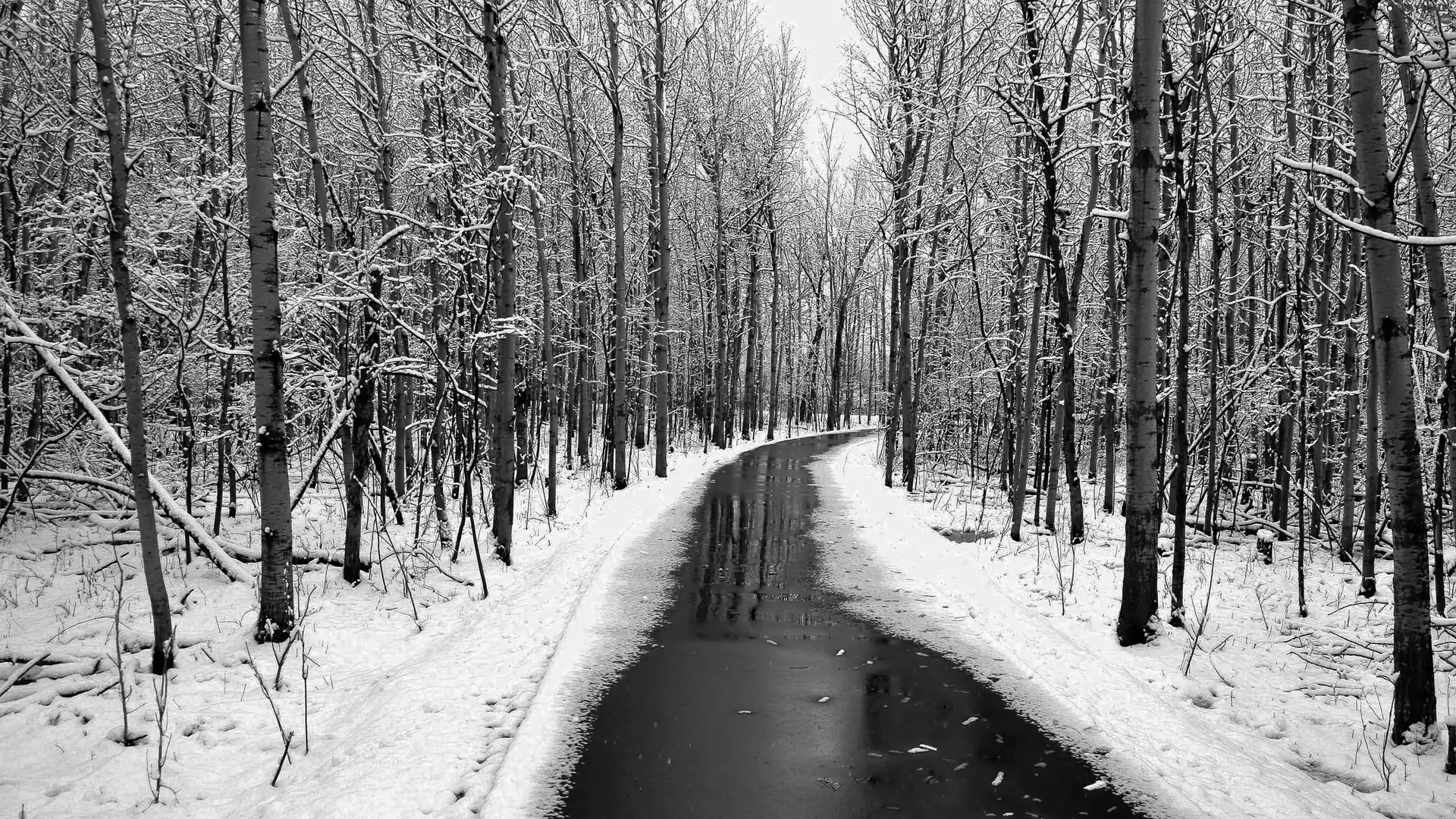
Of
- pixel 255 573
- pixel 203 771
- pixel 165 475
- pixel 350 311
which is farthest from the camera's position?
pixel 165 475

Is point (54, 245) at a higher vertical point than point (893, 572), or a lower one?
higher

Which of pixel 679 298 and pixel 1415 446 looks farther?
pixel 679 298

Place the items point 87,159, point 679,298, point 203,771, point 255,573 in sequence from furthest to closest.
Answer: point 679,298
point 87,159
point 255,573
point 203,771

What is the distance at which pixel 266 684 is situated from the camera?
5.39 meters

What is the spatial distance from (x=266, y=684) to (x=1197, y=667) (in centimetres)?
753

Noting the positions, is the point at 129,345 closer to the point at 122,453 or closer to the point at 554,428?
the point at 122,453

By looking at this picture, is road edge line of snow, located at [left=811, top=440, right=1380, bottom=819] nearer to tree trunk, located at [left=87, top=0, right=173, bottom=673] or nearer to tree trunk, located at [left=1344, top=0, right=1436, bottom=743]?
tree trunk, located at [left=1344, top=0, right=1436, bottom=743]

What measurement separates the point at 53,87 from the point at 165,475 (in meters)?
5.90

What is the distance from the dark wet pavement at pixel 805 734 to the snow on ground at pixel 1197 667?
473mm

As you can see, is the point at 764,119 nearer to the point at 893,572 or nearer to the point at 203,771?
the point at 893,572

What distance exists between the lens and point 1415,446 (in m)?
4.29

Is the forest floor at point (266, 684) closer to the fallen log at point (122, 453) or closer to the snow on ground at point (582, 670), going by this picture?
the snow on ground at point (582, 670)

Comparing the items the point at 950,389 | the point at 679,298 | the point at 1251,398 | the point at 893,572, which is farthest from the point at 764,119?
the point at 893,572

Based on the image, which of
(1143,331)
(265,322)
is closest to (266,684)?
(265,322)
